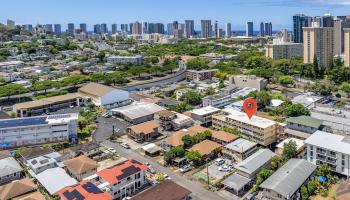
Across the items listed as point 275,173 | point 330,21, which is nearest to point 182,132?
point 275,173

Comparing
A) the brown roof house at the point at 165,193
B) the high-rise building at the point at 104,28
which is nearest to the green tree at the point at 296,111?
the brown roof house at the point at 165,193

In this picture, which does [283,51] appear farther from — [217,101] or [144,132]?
[144,132]

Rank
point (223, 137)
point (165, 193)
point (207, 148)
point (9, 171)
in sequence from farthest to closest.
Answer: point (223, 137) → point (207, 148) → point (9, 171) → point (165, 193)

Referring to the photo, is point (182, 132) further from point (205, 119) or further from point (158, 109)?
point (158, 109)

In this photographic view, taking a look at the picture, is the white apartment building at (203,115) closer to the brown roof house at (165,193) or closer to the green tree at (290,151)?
the green tree at (290,151)

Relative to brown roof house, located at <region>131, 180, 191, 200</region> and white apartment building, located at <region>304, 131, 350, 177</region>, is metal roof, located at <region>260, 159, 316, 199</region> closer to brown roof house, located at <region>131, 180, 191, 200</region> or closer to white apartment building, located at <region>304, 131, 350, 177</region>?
white apartment building, located at <region>304, 131, 350, 177</region>

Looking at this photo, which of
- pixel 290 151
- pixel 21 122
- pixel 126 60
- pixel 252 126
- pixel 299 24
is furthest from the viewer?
pixel 299 24

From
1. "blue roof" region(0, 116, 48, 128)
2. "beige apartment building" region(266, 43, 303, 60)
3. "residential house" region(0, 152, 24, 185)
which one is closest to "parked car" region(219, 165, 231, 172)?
"residential house" region(0, 152, 24, 185)

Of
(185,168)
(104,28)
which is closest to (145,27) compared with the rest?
(104,28)
